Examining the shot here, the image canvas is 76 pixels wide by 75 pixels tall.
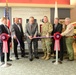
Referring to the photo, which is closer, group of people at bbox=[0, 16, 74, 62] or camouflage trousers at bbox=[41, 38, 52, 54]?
group of people at bbox=[0, 16, 74, 62]

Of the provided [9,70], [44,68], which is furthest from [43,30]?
[9,70]

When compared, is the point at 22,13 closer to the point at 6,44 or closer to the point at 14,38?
the point at 14,38

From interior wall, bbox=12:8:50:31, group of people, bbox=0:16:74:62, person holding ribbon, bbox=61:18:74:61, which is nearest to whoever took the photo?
person holding ribbon, bbox=61:18:74:61

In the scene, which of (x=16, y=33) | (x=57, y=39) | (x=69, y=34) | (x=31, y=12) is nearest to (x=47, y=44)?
(x=57, y=39)

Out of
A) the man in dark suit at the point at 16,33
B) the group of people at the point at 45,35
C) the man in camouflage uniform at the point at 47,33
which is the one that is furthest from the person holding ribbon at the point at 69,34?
the man in dark suit at the point at 16,33

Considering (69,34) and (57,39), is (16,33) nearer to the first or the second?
(57,39)

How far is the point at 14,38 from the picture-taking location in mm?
5258

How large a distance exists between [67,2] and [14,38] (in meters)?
3.09

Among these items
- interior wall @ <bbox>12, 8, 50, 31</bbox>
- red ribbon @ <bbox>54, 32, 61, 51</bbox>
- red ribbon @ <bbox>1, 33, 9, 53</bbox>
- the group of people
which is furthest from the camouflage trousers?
interior wall @ <bbox>12, 8, 50, 31</bbox>

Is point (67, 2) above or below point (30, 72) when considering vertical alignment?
above

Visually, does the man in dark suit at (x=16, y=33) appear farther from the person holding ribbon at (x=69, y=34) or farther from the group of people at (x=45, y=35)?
the person holding ribbon at (x=69, y=34)

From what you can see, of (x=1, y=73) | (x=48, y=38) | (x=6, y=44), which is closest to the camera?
(x=1, y=73)

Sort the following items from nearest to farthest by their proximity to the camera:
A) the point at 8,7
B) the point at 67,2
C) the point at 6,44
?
1. the point at 6,44
2. the point at 8,7
3. the point at 67,2

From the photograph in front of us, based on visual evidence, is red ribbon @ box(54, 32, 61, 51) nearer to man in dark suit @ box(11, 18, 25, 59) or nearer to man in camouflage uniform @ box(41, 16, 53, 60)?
man in camouflage uniform @ box(41, 16, 53, 60)
